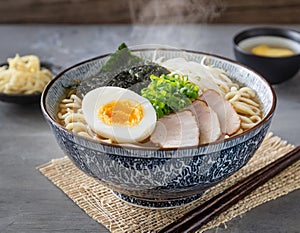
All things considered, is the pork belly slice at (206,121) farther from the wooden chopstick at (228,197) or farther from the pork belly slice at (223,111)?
the wooden chopstick at (228,197)

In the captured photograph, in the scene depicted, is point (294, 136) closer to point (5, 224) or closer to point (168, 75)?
point (168, 75)

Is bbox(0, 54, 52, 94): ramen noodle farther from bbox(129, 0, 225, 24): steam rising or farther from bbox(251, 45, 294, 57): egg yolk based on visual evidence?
bbox(129, 0, 225, 24): steam rising

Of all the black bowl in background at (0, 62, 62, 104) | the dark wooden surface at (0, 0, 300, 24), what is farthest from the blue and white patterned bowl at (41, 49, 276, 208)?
the dark wooden surface at (0, 0, 300, 24)

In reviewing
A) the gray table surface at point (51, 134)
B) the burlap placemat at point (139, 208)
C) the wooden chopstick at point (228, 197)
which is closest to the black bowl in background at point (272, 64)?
the gray table surface at point (51, 134)

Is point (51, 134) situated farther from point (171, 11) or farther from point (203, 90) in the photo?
point (171, 11)

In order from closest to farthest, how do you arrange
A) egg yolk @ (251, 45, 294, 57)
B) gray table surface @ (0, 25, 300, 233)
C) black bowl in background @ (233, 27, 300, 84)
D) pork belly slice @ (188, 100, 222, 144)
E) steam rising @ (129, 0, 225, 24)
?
pork belly slice @ (188, 100, 222, 144) < gray table surface @ (0, 25, 300, 233) < black bowl in background @ (233, 27, 300, 84) < egg yolk @ (251, 45, 294, 57) < steam rising @ (129, 0, 225, 24)

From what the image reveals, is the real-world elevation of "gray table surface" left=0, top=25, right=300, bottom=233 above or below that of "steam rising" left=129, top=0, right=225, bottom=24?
below

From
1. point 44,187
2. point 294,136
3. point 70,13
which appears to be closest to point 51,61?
point 70,13
